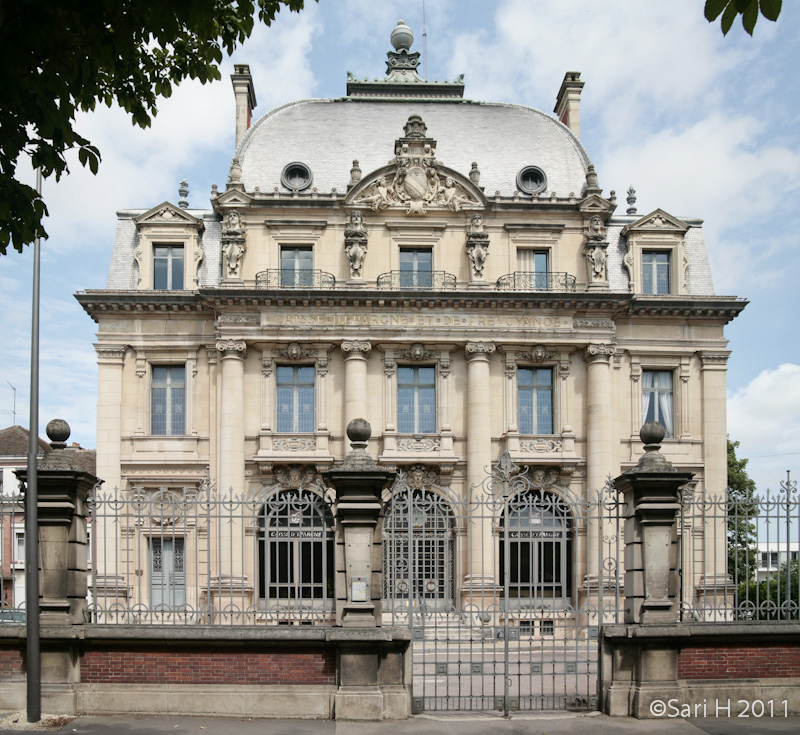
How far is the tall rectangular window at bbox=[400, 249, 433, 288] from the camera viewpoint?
107 ft

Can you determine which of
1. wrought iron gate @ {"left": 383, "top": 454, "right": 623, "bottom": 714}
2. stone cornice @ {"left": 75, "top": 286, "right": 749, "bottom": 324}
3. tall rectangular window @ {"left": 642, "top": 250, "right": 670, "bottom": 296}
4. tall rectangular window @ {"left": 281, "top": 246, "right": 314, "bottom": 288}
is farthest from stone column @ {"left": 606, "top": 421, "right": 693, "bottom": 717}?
tall rectangular window @ {"left": 642, "top": 250, "right": 670, "bottom": 296}

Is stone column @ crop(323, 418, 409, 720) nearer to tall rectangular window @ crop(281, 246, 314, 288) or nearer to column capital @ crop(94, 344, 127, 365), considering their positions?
tall rectangular window @ crop(281, 246, 314, 288)

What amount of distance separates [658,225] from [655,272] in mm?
1661

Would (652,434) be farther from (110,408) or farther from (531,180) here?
(110,408)

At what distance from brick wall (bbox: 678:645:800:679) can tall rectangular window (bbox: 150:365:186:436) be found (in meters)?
21.4

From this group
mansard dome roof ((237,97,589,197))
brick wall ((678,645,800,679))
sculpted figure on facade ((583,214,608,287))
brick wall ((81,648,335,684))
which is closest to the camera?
brick wall ((81,648,335,684))

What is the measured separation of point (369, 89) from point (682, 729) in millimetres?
30624

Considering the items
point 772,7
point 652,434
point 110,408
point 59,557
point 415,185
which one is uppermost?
Result: point 415,185

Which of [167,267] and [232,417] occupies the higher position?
[167,267]

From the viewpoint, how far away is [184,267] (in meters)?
32.7

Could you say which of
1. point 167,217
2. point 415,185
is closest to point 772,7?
point 415,185

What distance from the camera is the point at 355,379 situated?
1228 inches

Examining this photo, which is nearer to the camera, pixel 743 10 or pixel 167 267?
pixel 743 10

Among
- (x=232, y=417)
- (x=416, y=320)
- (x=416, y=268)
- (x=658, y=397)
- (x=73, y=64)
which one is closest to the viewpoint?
(x=73, y=64)
